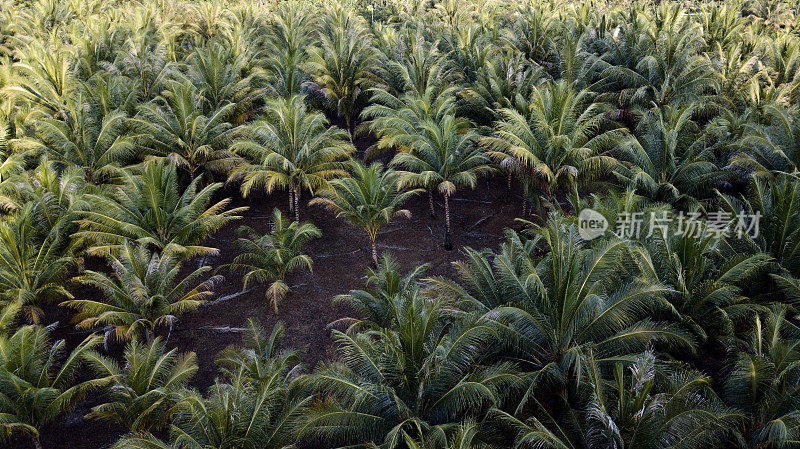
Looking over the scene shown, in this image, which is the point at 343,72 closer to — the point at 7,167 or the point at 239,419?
the point at 7,167

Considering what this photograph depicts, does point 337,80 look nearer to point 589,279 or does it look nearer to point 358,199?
point 358,199

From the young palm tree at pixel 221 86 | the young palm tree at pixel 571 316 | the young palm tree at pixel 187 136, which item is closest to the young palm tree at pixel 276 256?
the young palm tree at pixel 187 136

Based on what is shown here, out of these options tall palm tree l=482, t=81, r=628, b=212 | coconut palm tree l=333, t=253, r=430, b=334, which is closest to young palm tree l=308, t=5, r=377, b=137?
tall palm tree l=482, t=81, r=628, b=212

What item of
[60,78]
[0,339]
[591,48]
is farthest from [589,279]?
[60,78]

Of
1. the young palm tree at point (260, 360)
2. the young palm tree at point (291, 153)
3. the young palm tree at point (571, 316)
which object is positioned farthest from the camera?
the young palm tree at point (291, 153)

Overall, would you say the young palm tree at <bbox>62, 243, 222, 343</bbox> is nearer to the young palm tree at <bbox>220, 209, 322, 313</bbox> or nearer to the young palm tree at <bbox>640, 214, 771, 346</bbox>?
the young palm tree at <bbox>220, 209, 322, 313</bbox>

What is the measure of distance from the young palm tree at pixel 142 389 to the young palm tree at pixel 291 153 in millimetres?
6166

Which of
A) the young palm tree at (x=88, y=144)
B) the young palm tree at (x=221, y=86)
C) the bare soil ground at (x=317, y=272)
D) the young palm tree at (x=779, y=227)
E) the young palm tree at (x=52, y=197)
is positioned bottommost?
the bare soil ground at (x=317, y=272)

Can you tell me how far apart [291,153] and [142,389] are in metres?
8.23

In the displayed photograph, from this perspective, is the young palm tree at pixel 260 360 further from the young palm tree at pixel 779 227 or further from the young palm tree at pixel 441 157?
the young palm tree at pixel 779 227

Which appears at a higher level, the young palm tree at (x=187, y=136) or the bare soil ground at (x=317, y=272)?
the young palm tree at (x=187, y=136)

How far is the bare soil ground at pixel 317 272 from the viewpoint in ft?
38.0

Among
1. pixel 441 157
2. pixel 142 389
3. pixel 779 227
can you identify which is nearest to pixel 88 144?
pixel 142 389

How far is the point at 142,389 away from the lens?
9.60 metres
